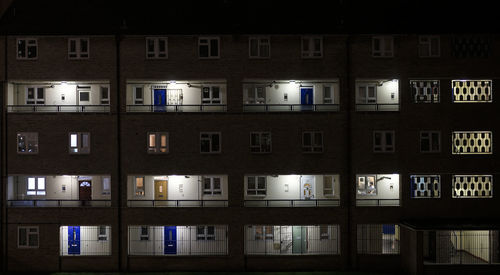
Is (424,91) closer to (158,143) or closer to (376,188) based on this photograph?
(376,188)

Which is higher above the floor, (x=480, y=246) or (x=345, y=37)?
(x=345, y=37)

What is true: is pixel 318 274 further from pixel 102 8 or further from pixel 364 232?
pixel 102 8

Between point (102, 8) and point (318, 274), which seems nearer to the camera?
point (318, 274)

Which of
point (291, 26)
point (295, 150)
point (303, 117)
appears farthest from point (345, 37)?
point (295, 150)

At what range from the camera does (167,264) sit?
24094mm

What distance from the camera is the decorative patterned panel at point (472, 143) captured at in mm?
24281

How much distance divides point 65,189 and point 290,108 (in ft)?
48.1

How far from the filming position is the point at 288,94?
1019 inches

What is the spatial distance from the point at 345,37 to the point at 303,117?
17.2ft

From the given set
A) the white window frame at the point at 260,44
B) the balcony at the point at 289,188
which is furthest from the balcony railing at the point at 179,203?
the white window frame at the point at 260,44

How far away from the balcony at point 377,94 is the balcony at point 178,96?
8.25m

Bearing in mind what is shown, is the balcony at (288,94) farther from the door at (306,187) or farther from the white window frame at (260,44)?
the door at (306,187)

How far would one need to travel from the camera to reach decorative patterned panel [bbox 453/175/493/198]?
2439cm

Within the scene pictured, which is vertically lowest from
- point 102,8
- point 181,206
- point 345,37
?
point 181,206
